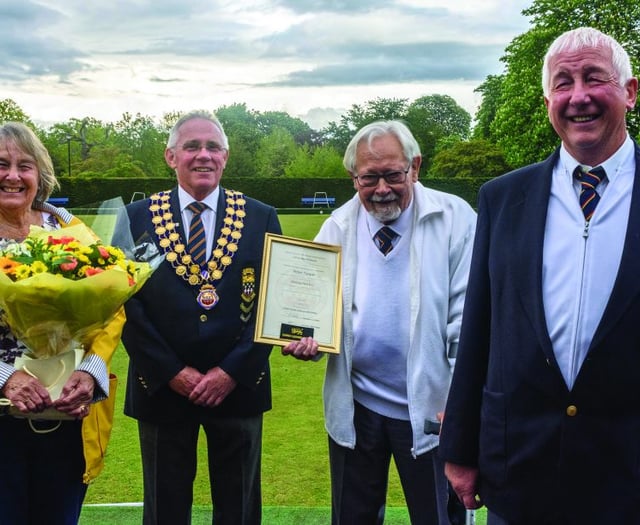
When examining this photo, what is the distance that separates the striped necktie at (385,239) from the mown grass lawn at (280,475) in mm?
1968

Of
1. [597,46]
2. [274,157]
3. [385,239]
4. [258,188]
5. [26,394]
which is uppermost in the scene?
[597,46]

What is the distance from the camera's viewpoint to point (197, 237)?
3.90 metres

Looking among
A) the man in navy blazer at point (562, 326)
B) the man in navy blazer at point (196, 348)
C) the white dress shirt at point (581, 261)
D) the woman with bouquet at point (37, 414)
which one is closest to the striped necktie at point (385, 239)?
the man in navy blazer at point (196, 348)

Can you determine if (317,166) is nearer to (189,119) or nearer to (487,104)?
(487,104)

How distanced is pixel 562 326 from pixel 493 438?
1.52ft

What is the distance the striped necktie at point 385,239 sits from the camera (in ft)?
11.6

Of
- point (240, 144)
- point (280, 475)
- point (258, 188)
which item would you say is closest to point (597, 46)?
point (280, 475)

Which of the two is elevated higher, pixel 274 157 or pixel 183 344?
pixel 183 344

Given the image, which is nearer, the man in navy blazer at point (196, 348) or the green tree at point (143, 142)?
the man in navy blazer at point (196, 348)

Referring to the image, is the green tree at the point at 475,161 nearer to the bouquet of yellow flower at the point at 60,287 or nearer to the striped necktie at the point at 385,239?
the striped necktie at the point at 385,239

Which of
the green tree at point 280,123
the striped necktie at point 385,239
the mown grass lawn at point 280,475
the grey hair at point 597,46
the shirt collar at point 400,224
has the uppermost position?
the green tree at point 280,123

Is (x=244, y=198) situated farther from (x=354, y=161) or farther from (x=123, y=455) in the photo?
(x=123, y=455)

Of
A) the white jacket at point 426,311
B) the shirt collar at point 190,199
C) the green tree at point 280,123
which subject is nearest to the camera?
the white jacket at point 426,311

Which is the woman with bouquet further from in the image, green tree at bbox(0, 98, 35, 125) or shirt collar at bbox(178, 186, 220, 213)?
A: green tree at bbox(0, 98, 35, 125)
